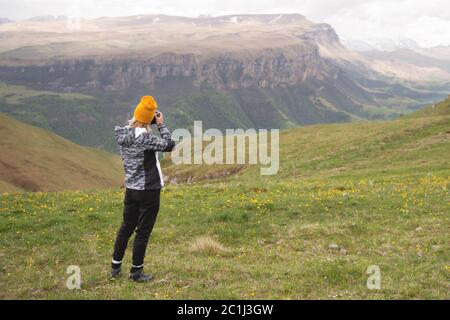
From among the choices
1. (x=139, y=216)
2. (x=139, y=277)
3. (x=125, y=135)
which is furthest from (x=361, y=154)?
(x=125, y=135)

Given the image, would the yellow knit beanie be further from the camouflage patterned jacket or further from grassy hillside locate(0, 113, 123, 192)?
grassy hillside locate(0, 113, 123, 192)

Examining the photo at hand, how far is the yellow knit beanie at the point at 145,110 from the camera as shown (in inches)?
472

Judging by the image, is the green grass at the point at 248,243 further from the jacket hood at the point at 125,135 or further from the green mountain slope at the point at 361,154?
the green mountain slope at the point at 361,154

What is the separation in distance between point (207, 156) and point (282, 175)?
98.6 ft

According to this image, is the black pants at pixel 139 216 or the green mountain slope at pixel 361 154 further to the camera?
the green mountain slope at pixel 361 154

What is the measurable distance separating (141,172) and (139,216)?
1.20m

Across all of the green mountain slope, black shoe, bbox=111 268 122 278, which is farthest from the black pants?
the green mountain slope

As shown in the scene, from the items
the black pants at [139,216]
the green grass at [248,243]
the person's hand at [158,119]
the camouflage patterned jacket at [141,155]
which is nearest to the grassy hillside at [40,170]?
the green grass at [248,243]

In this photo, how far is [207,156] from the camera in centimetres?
7662

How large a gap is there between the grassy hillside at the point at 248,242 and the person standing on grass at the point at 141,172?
1.17m

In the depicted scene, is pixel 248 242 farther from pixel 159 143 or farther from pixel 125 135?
pixel 125 135

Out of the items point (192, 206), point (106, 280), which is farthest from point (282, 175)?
point (106, 280)

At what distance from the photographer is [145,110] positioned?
12.0 metres

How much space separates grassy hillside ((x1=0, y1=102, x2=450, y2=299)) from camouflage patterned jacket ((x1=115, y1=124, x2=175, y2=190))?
2685 mm
